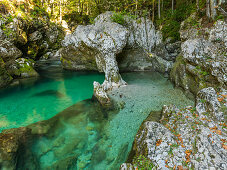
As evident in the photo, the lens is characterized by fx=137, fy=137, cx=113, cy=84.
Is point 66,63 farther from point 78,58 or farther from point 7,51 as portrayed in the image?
point 7,51

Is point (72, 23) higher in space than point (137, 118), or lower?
higher

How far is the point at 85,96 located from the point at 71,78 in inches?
232

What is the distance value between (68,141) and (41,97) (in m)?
6.44

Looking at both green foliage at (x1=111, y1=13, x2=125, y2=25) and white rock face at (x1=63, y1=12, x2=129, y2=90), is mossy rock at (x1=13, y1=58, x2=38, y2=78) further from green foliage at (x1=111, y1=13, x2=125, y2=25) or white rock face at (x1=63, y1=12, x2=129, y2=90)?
green foliage at (x1=111, y1=13, x2=125, y2=25)

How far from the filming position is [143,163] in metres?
3.90

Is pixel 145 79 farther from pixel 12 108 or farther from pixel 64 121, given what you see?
pixel 12 108

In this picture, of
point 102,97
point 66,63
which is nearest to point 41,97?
point 102,97

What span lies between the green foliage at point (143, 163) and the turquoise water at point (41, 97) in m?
6.44

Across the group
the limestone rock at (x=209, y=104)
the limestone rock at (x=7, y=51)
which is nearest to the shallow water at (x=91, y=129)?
the limestone rock at (x=209, y=104)

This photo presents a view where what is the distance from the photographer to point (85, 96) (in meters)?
11.3

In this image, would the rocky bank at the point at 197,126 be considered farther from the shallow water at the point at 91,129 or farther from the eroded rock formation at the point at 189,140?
the shallow water at the point at 91,129

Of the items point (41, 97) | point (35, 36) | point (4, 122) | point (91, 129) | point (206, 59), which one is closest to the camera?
point (91, 129)

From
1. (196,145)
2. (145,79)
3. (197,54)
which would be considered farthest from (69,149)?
(145,79)

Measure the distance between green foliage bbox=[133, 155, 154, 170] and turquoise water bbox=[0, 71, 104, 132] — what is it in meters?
6.44
